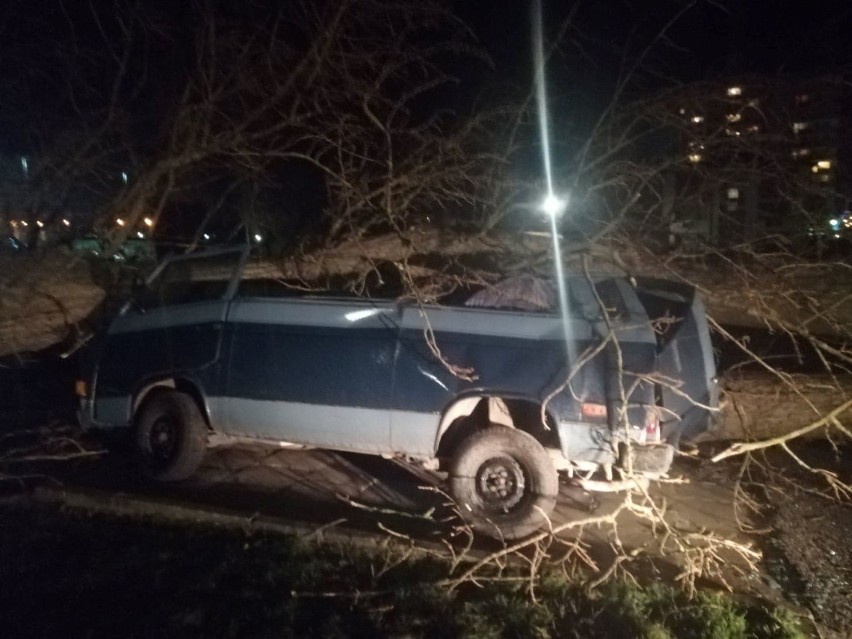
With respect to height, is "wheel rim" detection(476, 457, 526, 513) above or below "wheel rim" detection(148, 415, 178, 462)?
below

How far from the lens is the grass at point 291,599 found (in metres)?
4.28

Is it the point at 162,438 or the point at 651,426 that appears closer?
the point at 651,426

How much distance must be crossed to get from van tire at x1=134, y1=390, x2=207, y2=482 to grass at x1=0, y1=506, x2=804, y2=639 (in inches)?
45.7

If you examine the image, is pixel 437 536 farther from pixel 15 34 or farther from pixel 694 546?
pixel 15 34

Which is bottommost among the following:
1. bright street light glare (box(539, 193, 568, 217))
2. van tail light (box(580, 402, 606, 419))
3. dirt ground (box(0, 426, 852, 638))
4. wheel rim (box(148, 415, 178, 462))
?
dirt ground (box(0, 426, 852, 638))

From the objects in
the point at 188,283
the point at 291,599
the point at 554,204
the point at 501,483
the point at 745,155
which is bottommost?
the point at 291,599

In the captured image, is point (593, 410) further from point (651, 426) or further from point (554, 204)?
point (554, 204)

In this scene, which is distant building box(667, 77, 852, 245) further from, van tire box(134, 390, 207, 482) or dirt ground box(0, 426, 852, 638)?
van tire box(134, 390, 207, 482)

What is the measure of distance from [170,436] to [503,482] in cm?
268

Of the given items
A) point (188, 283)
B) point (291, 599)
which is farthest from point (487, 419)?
point (188, 283)

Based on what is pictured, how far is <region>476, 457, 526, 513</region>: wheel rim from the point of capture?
5.73 m

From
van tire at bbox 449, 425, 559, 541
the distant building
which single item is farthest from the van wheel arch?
the distant building

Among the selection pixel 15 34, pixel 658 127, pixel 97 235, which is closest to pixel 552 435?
pixel 658 127

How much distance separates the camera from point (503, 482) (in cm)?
575
